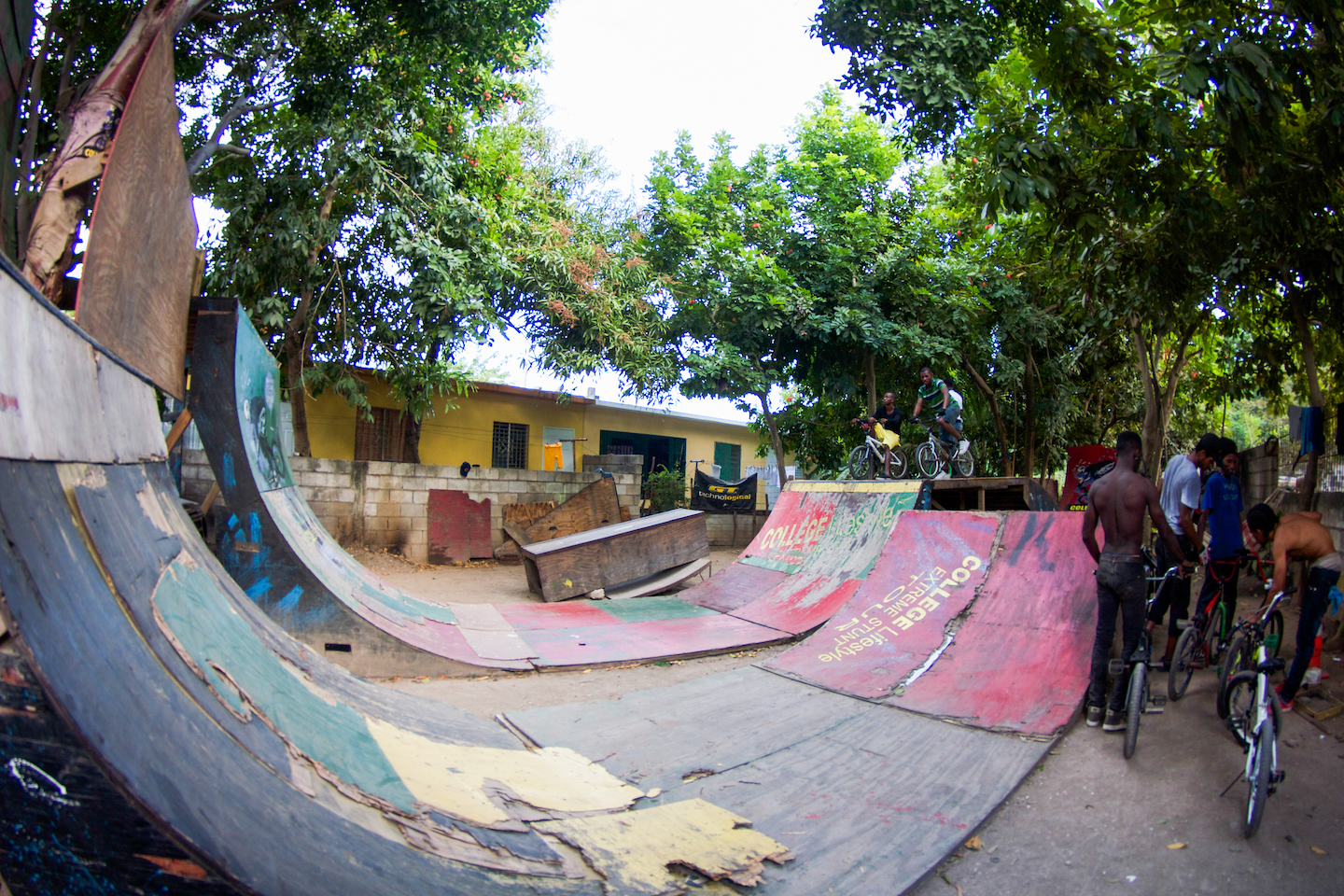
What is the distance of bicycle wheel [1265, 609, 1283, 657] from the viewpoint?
163 inches

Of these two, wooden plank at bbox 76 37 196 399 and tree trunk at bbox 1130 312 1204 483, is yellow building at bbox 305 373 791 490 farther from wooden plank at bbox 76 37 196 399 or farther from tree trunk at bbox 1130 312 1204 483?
tree trunk at bbox 1130 312 1204 483

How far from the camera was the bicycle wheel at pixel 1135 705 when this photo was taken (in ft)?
12.3

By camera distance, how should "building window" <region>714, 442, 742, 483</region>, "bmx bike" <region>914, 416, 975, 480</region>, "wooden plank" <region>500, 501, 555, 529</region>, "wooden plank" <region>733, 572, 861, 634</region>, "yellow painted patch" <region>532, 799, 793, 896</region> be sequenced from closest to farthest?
1. "yellow painted patch" <region>532, 799, 793, 896</region>
2. "wooden plank" <region>733, 572, 861, 634</region>
3. "bmx bike" <region>914, 416, 975, 480</region>
4. "wooden plank" <region>500, 501, 555, 529</region>
5. "building window" <region>714, 442, 742, 483</region>

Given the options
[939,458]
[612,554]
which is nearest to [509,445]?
[612,554]

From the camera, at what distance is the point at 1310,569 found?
4.03 metres

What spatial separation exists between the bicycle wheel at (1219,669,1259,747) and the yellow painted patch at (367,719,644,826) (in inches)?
117

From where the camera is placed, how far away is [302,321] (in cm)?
1111

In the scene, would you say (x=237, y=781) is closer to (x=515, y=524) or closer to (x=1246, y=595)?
(x=1246, y=595)

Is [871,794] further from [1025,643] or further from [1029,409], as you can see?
[1029,409]

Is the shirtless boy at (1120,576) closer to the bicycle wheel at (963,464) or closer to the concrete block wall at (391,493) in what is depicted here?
the bicycle wheel at (963,464)

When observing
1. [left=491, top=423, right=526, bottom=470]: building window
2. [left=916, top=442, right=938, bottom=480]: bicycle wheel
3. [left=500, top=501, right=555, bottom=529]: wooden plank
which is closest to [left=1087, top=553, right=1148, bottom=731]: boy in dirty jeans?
→ [left=916, top=442, right=938, bottom=480]: bicycle wheel

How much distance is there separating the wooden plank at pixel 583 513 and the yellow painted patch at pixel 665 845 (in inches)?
353

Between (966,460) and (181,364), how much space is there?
896 centimetres

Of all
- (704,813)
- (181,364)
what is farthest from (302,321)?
(704,813)
